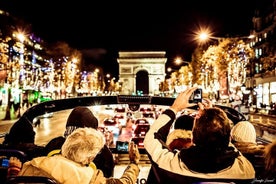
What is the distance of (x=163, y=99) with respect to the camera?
19.1 feet

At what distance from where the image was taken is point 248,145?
4.24 metres

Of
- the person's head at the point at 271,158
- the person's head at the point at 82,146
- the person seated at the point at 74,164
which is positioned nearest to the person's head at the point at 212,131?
the person's head at the point at 271,158

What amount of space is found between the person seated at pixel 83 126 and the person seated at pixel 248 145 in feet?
4.43

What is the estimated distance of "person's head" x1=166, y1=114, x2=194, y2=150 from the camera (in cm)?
451

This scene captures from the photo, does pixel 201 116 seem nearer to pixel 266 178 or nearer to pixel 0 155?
pixel 266 178

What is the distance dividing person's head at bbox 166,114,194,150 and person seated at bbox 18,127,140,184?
43.9 inches

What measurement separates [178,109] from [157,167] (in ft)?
1.68

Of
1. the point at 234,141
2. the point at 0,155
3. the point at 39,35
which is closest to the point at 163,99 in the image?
the point at 234,141

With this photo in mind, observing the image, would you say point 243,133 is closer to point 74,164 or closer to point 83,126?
point 83,126

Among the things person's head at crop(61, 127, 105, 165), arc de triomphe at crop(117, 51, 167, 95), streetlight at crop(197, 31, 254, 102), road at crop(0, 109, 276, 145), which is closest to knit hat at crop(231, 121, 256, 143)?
person's head at crop(61, 127, 105, 165)

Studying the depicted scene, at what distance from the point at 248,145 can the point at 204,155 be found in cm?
118

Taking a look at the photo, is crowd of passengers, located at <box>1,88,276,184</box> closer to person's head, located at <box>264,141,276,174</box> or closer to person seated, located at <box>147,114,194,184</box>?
person's head, located at <box>264,141,276,174</box>

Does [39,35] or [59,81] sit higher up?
[39,35]

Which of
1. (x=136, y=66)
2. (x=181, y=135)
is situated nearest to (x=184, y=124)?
(x=181, y=135)
